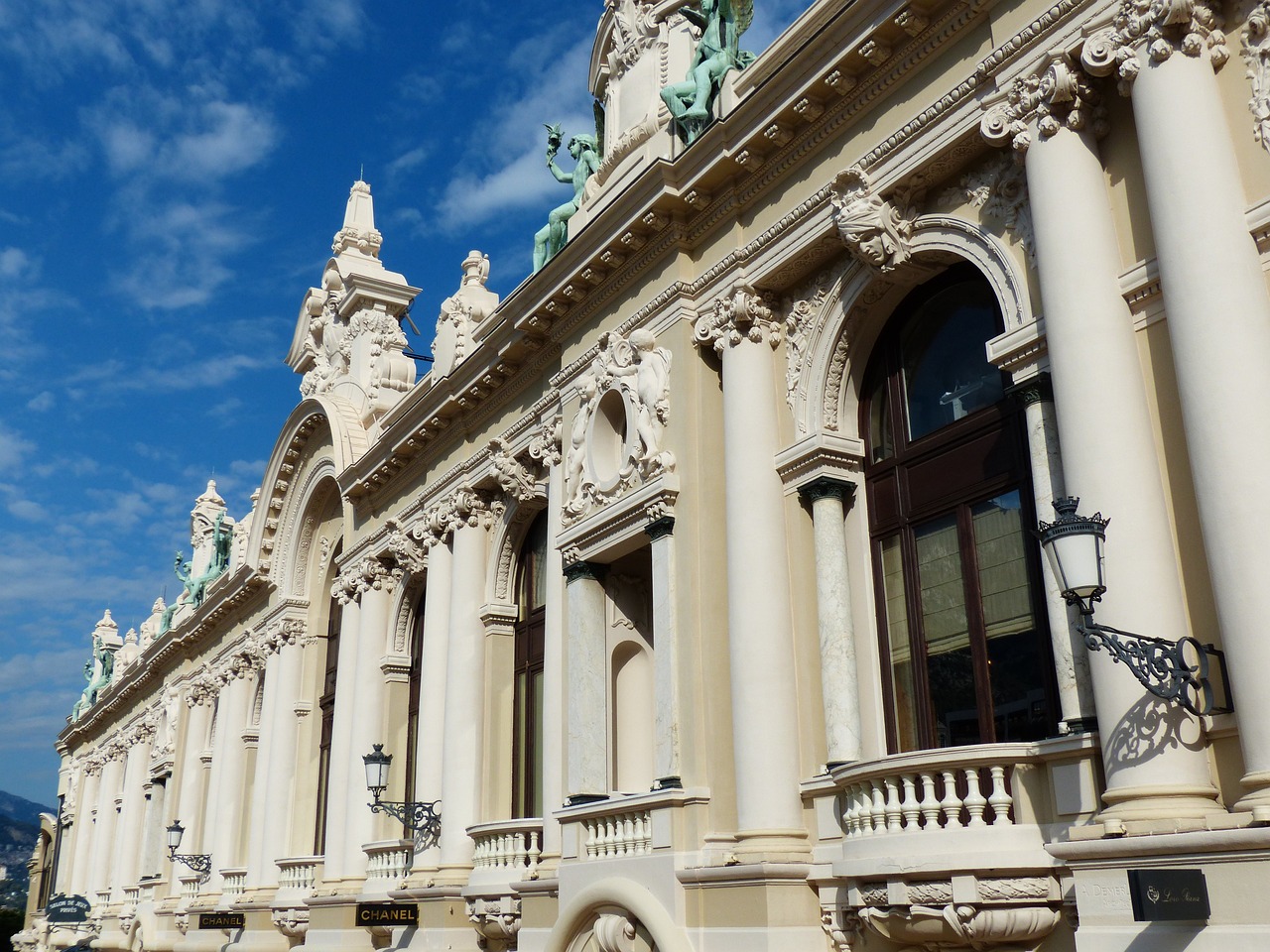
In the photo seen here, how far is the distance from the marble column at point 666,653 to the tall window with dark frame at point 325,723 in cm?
1227

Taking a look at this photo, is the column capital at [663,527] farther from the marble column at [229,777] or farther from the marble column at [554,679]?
the marble column at [229,777]

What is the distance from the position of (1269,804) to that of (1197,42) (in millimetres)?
5668

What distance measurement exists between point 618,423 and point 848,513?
13.3 feet

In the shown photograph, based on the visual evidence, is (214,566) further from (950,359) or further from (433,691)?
(950,359)

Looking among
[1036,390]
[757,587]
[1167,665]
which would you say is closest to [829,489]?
[757,587]

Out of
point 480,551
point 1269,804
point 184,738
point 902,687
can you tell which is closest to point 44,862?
point 184,738

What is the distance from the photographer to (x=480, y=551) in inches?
806

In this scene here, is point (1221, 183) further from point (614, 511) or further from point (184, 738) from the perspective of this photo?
point (184, 738)

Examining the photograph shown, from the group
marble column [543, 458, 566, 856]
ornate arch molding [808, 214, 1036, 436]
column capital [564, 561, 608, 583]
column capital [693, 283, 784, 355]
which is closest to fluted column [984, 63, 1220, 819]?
ornate arch molding [808, 214, 1036, 436]

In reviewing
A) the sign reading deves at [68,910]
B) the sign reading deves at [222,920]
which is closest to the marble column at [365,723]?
the sign reading deves at [222,920]

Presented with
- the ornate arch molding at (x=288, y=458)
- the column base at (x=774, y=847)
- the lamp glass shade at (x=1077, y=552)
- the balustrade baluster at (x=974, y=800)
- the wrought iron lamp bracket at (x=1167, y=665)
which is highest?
the ornate arch molding at (x=288, y=458)

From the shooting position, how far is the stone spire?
29.6 m

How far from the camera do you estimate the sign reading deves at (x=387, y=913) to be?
1886 cm

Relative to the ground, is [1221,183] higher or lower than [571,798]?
higher
